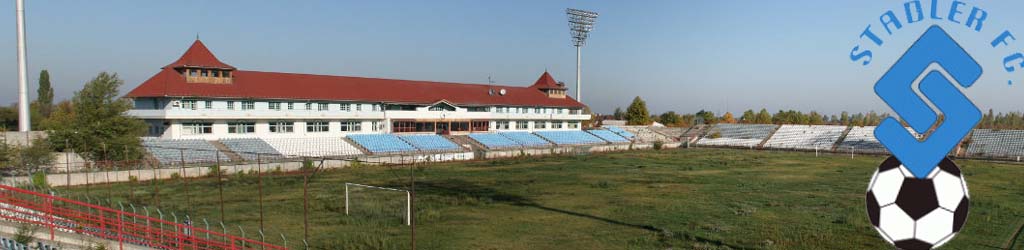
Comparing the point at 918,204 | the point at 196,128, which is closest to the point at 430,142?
the point at 196,128

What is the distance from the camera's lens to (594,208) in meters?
24.2

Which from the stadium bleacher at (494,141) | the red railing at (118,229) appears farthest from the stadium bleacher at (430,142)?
the red railing at (118,229)

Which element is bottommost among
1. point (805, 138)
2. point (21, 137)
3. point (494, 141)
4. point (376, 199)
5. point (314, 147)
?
point (376, 199)

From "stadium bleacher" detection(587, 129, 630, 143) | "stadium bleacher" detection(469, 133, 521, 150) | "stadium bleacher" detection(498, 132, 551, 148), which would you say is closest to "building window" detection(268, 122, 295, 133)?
"stadium bleacher" detection(469, 133, 521, 150)

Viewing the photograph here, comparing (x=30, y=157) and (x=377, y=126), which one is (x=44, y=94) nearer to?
(x=377, y=126)

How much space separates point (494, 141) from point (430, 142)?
7.59 metres

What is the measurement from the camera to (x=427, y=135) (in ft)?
182

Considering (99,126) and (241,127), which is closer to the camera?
(99,126)

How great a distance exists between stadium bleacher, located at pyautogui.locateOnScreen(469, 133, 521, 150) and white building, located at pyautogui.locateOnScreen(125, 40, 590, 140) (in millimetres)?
2367

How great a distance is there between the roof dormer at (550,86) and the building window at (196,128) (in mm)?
42983

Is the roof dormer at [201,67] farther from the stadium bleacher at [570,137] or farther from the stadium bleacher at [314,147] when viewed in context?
the stadium bleacher at [570,137]

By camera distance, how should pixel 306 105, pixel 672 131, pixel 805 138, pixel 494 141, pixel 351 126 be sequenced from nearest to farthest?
pixel 306 105
pixel 351 126
pixel 494 141
pixel 805 138
pixel 672 131

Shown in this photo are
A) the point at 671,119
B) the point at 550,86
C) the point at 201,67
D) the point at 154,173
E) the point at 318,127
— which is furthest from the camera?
the point at 671,119

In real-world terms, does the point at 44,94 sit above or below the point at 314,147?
above
